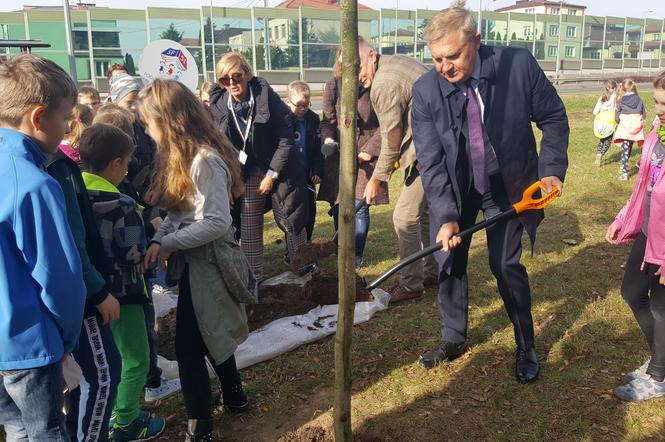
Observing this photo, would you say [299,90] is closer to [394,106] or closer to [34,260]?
[394,106]

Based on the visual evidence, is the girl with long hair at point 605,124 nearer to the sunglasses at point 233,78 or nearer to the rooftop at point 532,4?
the sunglasses at point 233,78

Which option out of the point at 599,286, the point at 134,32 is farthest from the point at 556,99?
the point at 134,32

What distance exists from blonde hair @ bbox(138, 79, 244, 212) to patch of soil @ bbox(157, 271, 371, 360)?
186 cm

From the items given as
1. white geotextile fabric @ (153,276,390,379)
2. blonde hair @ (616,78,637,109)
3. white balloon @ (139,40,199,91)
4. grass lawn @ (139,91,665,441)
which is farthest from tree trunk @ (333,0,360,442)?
blonde hair @ (616,78,637,109)

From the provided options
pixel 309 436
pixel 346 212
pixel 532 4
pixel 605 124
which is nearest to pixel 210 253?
pixel 346 212

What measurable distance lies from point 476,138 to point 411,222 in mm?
1386

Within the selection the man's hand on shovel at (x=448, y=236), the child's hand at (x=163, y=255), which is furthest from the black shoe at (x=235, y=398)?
the man's hand on shovel at (x=448, y=236)

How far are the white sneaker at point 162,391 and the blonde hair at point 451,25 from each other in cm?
249

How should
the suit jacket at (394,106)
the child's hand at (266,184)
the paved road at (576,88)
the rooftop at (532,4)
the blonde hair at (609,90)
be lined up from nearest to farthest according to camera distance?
the suit jacket at (394,106)
the child's hand at (266,184)
the blonde hair at (609,90)
the paved road at (576,88)
the rooftop at (532,4)

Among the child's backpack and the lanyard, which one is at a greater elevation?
the lanyard

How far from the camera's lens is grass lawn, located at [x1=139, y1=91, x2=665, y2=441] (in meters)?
2.93

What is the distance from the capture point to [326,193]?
18.2ft

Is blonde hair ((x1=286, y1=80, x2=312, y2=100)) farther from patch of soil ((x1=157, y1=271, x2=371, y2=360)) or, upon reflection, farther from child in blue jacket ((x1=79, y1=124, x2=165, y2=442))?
child in blue jacket ((x1=79, y1=124, x2=165, y2=442))

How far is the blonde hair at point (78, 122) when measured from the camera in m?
3.79
